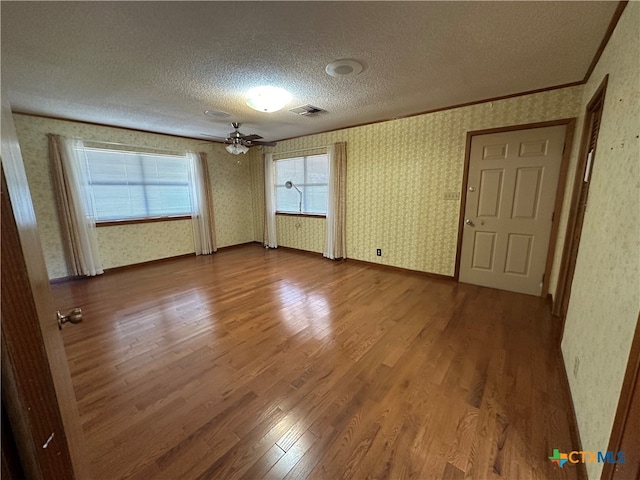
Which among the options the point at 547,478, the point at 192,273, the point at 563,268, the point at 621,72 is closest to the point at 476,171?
the point at 563,268

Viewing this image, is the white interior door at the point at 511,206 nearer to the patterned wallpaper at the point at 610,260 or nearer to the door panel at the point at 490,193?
the door panel at the point at 490,193

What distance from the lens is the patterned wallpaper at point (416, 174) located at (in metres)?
3.00

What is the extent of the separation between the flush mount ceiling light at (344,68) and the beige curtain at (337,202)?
2.10 metres

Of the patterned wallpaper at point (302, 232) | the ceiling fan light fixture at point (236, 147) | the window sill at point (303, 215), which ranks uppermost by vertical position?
the ceiling fan light fixture at point (236, 147)

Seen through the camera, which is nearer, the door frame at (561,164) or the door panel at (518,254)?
the door frame at (561,164)

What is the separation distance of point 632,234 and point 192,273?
455 centimetres

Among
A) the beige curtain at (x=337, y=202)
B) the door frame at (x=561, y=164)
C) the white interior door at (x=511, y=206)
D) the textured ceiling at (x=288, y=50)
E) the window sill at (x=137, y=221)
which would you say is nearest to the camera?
the textured ceiling at (x=288, y=50)

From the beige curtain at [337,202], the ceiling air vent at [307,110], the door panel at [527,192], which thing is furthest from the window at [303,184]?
the door panel at [527,192]

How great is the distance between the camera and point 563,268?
2562mm

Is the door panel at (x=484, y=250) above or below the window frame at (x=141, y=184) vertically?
below

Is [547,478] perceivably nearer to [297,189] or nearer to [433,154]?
[433,154]

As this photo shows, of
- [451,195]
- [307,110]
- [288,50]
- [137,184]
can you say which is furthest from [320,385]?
[137,184]

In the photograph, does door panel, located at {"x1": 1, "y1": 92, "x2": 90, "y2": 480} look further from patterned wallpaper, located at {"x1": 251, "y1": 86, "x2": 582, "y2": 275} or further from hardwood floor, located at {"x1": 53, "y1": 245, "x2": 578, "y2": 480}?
patterned wallpaper, located at {"x1": 251, "y1": 86, "x2": 582, "y2": 275}

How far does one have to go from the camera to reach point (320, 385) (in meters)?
1.78
